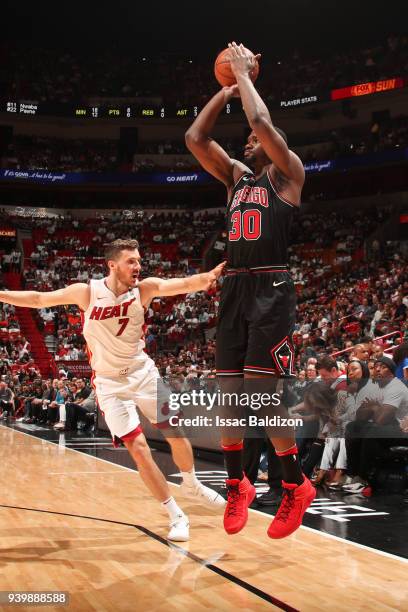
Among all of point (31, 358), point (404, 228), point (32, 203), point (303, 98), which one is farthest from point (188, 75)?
point (31, 358)

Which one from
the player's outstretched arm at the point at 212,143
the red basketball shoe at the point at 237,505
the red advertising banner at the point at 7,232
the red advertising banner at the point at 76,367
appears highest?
the red advertising banner at the point at 7,232

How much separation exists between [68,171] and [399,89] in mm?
15414

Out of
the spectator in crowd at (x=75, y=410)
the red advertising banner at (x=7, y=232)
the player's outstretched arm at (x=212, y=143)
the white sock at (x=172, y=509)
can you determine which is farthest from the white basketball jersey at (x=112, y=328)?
the red advertising banner at (x=7, y=232)

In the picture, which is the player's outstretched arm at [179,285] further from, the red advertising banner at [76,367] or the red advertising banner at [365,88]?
the red advertising banner at [365,88]

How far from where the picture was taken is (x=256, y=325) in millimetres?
4035

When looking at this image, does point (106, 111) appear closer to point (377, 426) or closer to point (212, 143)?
point (377, 426)

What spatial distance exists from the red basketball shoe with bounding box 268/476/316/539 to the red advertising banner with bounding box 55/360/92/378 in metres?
18.3

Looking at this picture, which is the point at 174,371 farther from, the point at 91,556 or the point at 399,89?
the point at 399,89

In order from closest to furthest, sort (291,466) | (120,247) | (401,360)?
(291,466), (120,247), (401,360)

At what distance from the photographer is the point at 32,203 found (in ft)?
111

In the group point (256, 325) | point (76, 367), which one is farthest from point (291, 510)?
point (76, 367)

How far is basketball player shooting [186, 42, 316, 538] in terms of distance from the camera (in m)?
4.01

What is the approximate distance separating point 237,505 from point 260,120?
2.29m

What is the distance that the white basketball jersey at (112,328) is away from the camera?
5.19m
